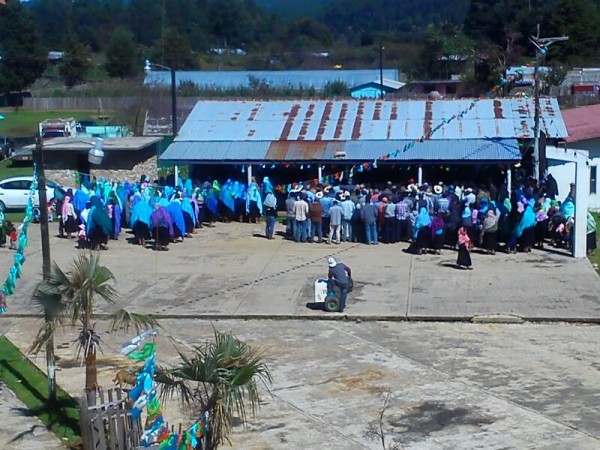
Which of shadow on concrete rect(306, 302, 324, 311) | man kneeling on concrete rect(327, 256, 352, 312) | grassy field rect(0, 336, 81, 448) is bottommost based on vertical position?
grassy field rect(0, 336, 81, 448)

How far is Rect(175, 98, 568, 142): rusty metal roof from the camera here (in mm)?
32188

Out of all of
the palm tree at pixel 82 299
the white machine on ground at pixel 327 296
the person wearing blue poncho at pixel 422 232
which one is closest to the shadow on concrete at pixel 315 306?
the white machine on ground at pixel 327 296

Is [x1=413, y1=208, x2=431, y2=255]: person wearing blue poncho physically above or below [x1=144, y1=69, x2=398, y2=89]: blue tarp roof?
below

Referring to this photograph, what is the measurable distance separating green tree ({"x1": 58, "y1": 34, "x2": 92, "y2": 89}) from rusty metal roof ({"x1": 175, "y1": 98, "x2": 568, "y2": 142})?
1763 inches

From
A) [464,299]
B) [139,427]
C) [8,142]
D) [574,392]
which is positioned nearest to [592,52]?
[8,142]

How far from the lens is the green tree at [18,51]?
72.0 m

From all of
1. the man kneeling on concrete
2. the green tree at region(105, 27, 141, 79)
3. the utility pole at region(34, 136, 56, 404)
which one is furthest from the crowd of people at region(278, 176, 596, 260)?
the green tree at region(105, 27, 141, 79)

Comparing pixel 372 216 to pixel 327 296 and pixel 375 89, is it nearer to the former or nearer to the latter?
pixel 327 296

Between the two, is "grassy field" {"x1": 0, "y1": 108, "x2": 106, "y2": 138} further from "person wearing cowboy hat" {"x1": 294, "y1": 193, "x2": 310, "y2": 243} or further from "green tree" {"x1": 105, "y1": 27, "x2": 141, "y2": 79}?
"person wearing cowboy hat" {"x1": 294, "y1": 193, "x2": 310, "y2": 243}

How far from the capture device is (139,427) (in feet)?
40.9

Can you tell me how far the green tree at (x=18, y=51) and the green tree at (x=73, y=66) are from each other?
1.94 metres

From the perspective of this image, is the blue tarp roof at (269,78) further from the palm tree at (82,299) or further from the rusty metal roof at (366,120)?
the palm tree at (82,299)

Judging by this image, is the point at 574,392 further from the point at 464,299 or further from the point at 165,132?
the point at 165,132

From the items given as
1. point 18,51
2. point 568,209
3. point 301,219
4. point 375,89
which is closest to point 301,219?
point 301,219
